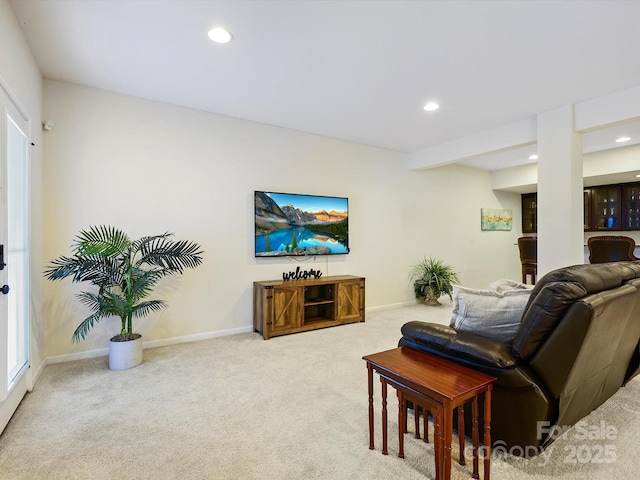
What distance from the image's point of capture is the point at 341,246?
4828 mm

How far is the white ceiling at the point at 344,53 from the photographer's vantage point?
2.18m

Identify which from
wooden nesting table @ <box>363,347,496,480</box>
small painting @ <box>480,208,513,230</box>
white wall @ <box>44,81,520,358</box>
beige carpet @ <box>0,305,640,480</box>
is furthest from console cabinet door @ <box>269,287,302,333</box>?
small painting @ <box>480,208,513,230</box>

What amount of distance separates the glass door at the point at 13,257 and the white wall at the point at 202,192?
592 millimetres

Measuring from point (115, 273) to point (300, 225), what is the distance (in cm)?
221

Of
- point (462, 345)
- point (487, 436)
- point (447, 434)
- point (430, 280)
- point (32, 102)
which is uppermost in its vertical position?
point (32, 102)

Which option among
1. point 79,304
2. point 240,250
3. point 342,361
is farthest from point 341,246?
point 79,304

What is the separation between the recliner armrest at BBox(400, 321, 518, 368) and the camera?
5.35 feet

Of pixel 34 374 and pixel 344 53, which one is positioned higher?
pixel 344 53

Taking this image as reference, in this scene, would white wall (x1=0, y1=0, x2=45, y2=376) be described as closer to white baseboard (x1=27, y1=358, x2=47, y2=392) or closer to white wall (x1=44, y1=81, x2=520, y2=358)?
white baseboard (x1=27, y1=358, x2=47, y2=392)

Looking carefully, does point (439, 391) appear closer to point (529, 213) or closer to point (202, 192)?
point (202, 192)

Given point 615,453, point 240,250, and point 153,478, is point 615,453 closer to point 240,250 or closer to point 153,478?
point 153,478

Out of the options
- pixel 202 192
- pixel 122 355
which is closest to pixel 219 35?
pixel 202 192

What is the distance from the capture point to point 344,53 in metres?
2.65

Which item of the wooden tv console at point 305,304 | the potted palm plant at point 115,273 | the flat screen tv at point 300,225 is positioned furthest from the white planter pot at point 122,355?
the flat screen tv at point 300,225
